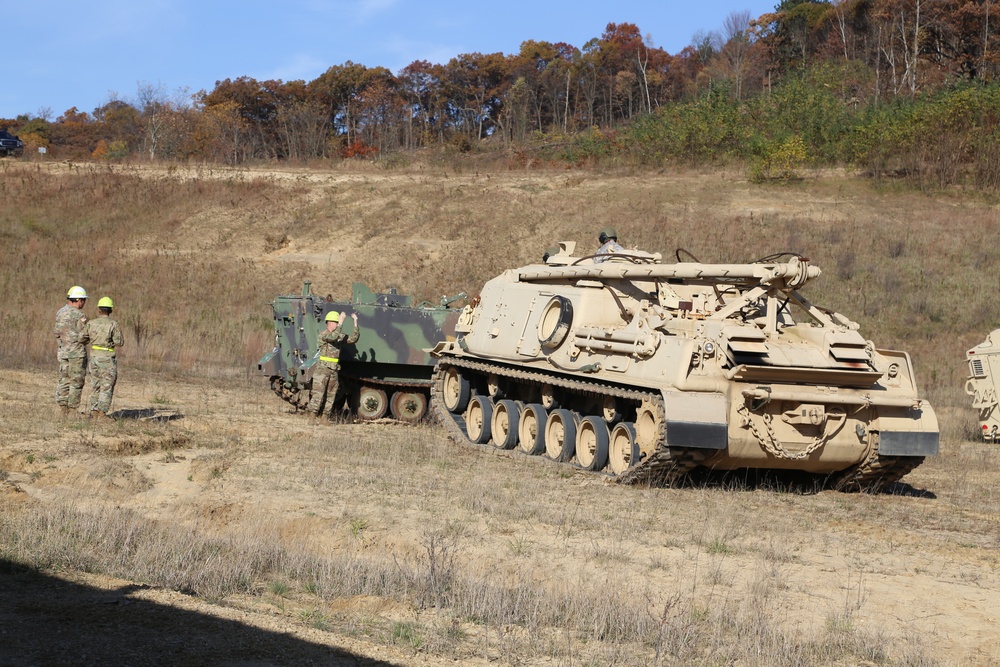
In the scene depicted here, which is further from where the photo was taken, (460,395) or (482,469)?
(460,395)

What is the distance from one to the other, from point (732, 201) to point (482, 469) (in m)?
25.7

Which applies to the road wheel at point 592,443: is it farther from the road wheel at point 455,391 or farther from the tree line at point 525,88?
the tree line at point 525,88

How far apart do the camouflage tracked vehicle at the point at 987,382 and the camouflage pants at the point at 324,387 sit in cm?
964

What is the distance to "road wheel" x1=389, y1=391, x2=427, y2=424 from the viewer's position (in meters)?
19.5

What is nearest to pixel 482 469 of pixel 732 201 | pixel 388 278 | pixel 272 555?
pixel 272 555

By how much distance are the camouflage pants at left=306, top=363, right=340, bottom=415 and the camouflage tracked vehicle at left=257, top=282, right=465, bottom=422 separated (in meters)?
0.35

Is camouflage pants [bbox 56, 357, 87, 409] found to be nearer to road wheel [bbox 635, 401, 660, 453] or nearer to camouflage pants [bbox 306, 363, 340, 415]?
camouflage pants [bbox 306, 363, 340, 415]

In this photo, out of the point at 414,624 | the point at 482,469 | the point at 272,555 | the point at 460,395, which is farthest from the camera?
the point at 460,395

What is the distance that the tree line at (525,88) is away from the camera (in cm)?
5409

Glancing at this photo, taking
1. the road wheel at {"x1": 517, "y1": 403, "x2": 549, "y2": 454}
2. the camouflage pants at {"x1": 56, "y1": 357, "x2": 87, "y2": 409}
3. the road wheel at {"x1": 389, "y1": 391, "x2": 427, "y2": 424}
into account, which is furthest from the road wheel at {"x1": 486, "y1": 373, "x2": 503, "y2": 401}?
the camouflage pants at {"x1": 56, "y1": 357, "x2": 87, "y2": 409}

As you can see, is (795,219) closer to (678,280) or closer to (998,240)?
(998,240)

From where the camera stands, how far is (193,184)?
4297 cm

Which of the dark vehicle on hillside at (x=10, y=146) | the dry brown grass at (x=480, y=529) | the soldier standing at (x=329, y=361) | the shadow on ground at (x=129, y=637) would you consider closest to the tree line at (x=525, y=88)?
the dark vehicle on hillside at (x=10, y=146)

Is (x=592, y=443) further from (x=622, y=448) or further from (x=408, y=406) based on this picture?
(x=408, y=406)
